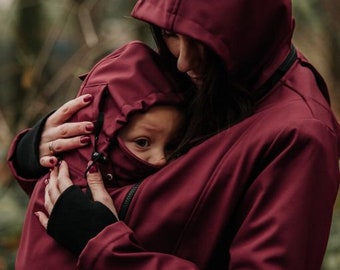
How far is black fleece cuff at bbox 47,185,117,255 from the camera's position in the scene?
7.39ft

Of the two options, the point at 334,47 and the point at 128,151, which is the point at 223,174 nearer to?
the point at 128,151

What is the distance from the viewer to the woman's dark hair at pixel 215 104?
2.26 meters

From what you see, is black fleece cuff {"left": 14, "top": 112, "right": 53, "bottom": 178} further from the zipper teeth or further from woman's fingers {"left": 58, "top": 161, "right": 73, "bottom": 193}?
the zipper teeth

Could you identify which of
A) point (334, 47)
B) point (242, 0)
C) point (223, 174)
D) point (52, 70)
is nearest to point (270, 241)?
point (223, 174)

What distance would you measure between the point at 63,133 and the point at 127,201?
29 centimetres

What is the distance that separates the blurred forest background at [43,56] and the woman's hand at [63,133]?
2.81 meters

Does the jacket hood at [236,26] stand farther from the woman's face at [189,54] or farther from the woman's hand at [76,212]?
the woman's hand at [76,212]

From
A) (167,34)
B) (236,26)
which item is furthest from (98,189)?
(236,26)

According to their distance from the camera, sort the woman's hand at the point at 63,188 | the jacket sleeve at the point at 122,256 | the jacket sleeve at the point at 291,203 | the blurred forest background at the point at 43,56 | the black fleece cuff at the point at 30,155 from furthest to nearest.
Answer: the blurred forest background at the point at 43,56 < the black fleece cuff at the point at 30,155 < the woman's hand at the point at 63,188 < the jacket sleeve at the point at 122,256 < the jacket sleeve at the point at 291,203

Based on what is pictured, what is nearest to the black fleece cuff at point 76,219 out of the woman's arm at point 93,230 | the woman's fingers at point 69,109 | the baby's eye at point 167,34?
the woman's arm at point 93,230

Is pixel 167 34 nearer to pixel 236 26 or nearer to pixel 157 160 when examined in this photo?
pixel 236 26

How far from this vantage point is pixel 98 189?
231 centimetres

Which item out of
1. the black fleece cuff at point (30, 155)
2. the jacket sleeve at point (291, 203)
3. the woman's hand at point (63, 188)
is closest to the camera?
the jacket sleeve at point (291, 203)

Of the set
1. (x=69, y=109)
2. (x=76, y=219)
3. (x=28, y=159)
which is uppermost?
(x=69, y=109)
